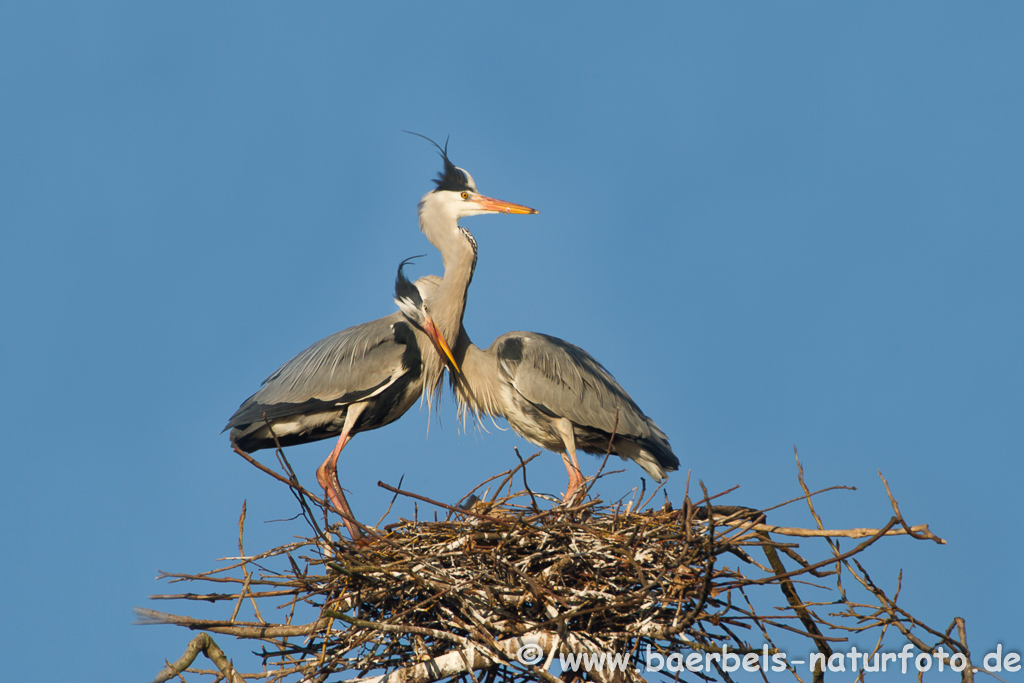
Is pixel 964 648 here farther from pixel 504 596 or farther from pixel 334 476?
pixel 334 476

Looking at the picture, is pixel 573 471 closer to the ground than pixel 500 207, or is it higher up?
closer to the ground

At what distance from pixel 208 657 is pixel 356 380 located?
2887 mm

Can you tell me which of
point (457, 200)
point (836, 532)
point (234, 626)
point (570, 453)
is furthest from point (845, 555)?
point (457, 200)

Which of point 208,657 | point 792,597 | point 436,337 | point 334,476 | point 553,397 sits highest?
point 436,337

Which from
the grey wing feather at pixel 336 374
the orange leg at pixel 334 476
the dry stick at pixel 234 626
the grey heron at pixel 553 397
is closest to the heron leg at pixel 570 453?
the grey heron at pixel 553 397

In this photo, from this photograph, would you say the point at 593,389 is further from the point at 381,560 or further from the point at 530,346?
the point at 381,560

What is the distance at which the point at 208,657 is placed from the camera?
4.14 m

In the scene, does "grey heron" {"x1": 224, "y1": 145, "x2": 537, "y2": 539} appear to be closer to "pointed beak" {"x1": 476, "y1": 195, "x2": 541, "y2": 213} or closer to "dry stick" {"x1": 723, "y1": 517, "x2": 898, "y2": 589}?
"pointed beak" {"x1": 476, "y1": 195, "x2": 541, "y2": 213}

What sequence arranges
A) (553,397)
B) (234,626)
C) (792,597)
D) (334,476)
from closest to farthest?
(792,597), (234,626), (334,476), (553,397)

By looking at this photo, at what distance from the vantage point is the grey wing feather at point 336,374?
680cm

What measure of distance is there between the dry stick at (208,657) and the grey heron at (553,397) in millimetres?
3231

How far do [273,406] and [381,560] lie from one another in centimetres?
252

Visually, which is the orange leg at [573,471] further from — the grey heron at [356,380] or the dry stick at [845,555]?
the dry stick at [845,555]

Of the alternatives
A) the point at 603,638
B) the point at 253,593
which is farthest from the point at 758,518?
the point at 253,593
